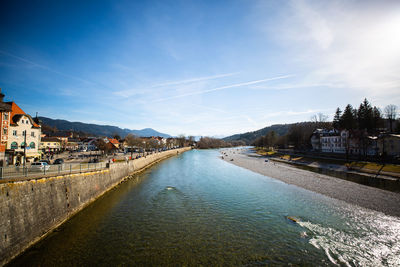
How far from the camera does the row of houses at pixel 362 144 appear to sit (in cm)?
4529

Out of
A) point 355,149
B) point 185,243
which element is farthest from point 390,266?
point 355,149

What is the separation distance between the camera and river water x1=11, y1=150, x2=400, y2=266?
36.1ft

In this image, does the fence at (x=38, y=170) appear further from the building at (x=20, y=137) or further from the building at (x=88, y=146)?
the building at (x=88, y=146)

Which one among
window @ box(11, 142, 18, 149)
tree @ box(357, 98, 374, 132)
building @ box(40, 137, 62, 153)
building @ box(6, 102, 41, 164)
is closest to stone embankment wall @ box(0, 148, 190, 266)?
building @ box(6, 102, 41, 164)

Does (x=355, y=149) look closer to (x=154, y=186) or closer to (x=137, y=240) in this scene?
(x=154, y=186)

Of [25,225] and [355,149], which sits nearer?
[25,225]

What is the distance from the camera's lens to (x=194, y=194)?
2469 centimetres

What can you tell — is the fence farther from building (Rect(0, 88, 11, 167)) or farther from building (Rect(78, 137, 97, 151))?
building (Rect(78, 137, 97, 151))

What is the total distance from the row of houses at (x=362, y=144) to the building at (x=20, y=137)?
72.2 metres

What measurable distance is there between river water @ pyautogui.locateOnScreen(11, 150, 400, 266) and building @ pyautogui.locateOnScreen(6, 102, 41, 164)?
721 inches

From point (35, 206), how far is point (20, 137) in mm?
25578

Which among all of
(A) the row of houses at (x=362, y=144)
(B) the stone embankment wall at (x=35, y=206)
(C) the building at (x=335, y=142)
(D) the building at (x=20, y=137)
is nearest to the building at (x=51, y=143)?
(D) the building at (x=20, y=137)

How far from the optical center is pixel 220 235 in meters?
13.8

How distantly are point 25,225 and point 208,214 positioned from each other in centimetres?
1369
